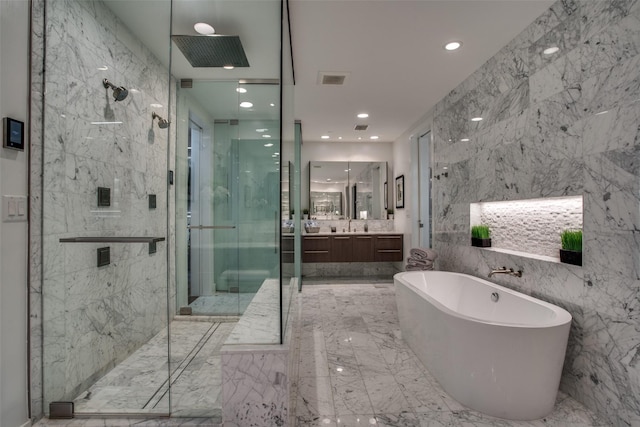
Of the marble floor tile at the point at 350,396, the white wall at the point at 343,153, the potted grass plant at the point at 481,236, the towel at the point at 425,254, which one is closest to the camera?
the marble floor tile at the point at 350,396

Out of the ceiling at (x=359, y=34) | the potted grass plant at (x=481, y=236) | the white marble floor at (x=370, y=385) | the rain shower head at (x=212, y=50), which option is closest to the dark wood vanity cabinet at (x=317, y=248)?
the white marble floor at (x=370, y=385)

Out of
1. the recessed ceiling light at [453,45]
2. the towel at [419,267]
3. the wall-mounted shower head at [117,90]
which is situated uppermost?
the recessed ceiling light at [453,45]

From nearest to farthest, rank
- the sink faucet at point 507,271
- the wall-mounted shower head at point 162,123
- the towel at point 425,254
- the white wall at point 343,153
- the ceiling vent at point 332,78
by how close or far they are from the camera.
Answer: the sink faucet at point 507,271 → the wall-mounted shower head at point 162,123 → the ceiling vent at point 332,78 → the towel at point 425,254 → the white wall at point 343,153

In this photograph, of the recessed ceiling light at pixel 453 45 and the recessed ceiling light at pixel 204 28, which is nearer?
the recessed ceiling light at pixel 204 28

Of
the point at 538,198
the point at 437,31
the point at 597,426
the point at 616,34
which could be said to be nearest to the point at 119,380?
the point at 597,426

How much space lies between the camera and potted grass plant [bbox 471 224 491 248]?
2.78 m

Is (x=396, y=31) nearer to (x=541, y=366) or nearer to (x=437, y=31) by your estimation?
(x=437, y=31)

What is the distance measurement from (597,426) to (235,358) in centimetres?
195

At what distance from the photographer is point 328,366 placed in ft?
7.57

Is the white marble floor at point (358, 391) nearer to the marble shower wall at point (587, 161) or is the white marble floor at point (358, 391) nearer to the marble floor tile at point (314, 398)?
the marble floor tile at point (314, 398)

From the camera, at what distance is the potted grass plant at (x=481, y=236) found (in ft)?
9.12

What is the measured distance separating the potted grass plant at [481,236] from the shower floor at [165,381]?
2.37m

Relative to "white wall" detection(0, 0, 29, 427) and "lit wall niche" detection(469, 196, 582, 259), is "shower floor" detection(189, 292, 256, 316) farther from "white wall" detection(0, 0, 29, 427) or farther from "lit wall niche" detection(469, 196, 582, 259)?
"lit wall niche" detection(469, 196, 582, 259)

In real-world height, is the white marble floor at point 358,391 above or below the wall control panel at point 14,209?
below
